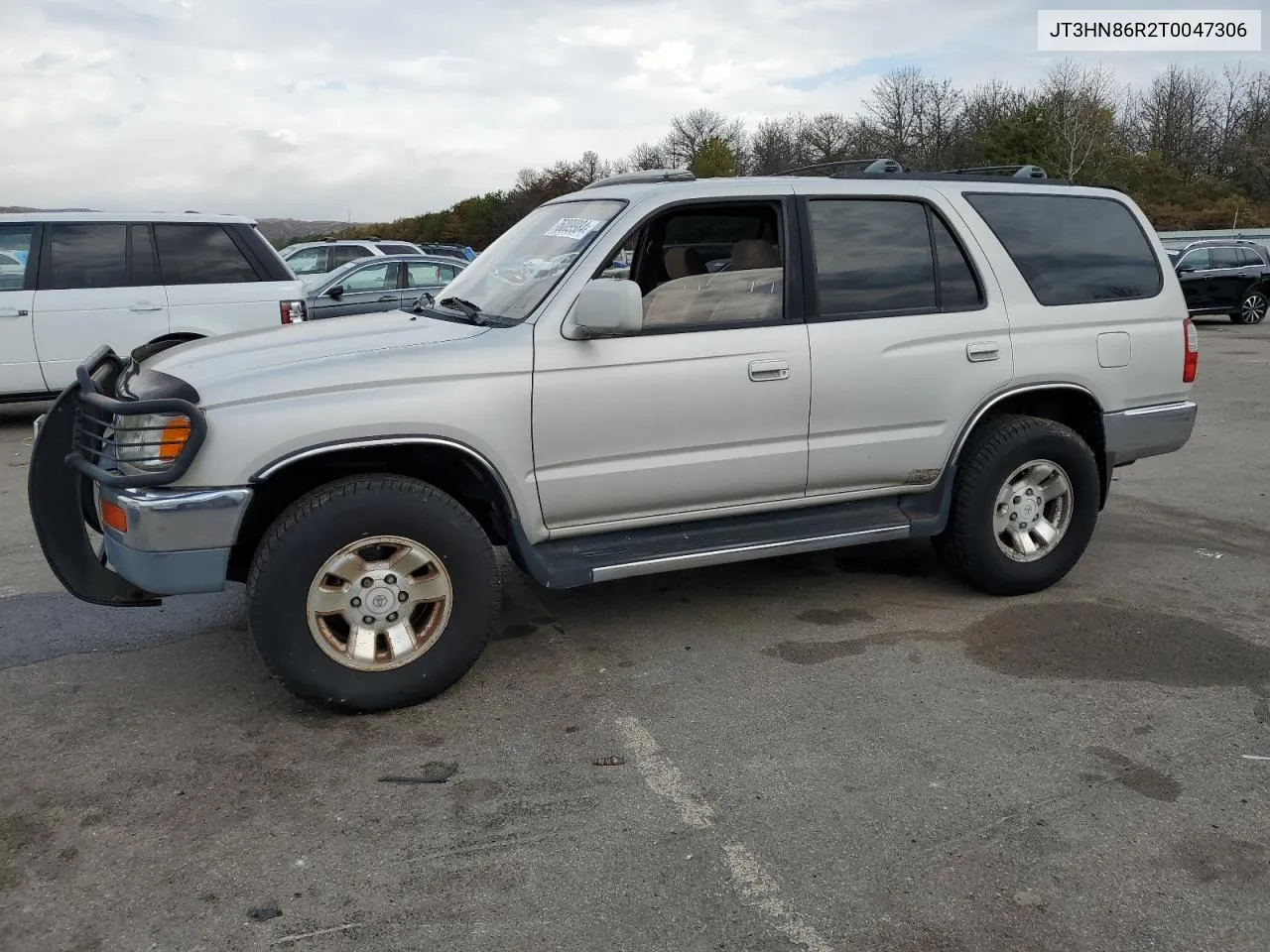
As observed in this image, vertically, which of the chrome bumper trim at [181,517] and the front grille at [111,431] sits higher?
the front grille at [111,431]

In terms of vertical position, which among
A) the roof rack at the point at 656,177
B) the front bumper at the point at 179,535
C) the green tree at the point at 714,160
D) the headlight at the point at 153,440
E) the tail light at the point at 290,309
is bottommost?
the front bumper at the point at 179,535

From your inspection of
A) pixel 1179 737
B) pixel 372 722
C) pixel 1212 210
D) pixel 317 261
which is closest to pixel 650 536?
pixel 372 722

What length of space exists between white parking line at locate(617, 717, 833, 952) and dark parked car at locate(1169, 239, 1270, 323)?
19.4m

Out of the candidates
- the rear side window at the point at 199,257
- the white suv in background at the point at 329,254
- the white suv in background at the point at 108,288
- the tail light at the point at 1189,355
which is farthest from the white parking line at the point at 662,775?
the white suv in background at the point at 329,254

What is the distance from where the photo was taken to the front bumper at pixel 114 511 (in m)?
3.57

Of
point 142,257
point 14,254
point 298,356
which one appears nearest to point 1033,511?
point 298,356

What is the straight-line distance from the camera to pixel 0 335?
9.18 meters

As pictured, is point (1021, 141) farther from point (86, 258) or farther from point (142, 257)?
point (86, 258)

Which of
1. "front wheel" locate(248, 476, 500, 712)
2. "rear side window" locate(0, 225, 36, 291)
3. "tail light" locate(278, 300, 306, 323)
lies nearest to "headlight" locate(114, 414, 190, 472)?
"front wheel" locate(248, 476, 500, 712)

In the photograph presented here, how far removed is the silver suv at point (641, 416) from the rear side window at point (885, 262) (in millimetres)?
13

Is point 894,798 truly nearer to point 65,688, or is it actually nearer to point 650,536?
point 650,536

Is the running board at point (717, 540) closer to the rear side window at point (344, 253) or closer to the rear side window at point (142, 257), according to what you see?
the rear side window at point (142, 257)

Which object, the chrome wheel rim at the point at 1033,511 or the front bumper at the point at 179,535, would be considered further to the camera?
the chrome wheel rim at the point at 1033,511

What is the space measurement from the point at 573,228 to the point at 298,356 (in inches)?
51.5
